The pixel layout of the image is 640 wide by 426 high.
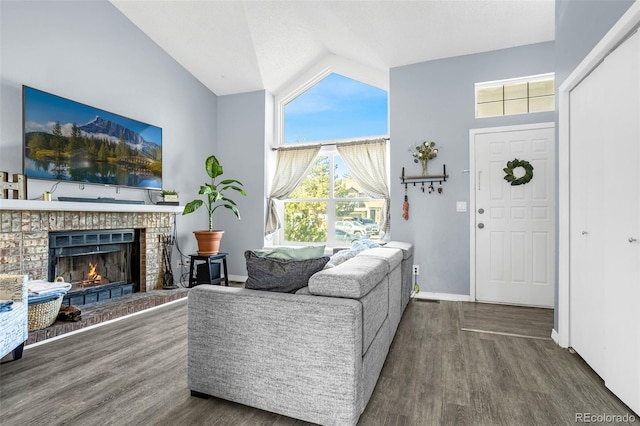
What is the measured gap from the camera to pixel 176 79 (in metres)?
4.62

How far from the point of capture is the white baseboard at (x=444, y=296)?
3918mm

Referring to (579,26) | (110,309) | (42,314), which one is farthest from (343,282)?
(110,309)

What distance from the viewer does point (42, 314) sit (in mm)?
2643

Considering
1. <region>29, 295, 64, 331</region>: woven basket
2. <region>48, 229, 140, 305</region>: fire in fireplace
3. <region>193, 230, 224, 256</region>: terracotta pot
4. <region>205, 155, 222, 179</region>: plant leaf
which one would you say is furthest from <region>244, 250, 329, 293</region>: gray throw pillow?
<region>205, 155, 222, 179</region>: plant leaf

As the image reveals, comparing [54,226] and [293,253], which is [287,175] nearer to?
[54,226]

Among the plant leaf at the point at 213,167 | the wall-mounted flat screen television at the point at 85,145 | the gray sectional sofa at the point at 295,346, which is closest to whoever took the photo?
the gray sectional sofa at the point at 295,346

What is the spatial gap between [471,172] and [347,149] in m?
1.71

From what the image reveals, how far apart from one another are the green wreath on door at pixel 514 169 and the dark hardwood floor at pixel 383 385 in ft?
5.73

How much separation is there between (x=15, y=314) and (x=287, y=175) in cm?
351

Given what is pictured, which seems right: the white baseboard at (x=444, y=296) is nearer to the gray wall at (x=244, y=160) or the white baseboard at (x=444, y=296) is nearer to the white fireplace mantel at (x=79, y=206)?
the gray wall at (x=244, y=160)

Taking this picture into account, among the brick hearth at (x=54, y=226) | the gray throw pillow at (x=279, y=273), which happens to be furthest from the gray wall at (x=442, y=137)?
the brick hearth at (x=54, y=226)

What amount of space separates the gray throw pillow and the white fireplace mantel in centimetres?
224

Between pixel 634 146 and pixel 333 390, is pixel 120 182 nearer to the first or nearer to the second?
pixel 333 390
